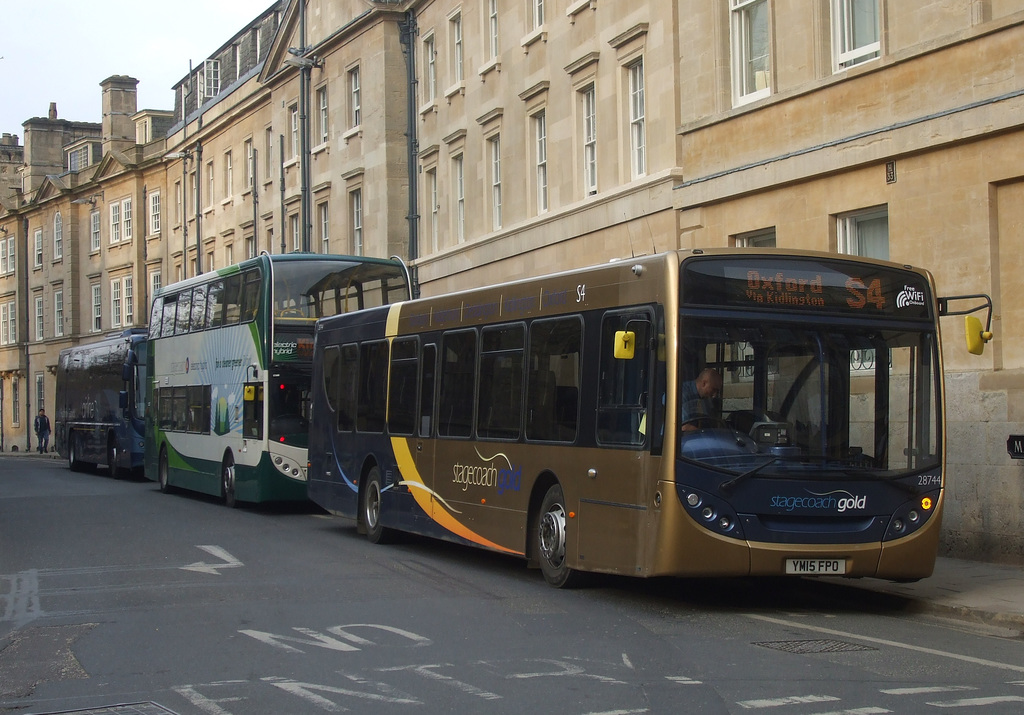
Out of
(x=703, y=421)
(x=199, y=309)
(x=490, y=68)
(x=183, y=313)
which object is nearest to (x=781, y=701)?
(x=703, y=421)

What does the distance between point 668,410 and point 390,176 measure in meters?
26.3

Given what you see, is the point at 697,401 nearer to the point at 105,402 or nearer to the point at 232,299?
the point at 232,299

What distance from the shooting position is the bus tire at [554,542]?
1249 centimetres

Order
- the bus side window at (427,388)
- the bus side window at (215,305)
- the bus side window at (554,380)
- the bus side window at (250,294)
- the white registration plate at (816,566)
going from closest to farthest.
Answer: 1. the white registration plate at (816,566)
2. the bus side window at (554,380)
3. the bus side window at (427,388)
4. the bus side window at (250,294)
5. the bus side window at (215,305)

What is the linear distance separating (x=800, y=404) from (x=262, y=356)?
43.7ft

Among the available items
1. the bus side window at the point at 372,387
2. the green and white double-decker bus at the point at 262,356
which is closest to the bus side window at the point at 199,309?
the green and white double-decker bus at the point at 262,356

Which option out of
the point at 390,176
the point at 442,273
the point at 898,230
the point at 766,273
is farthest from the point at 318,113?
the point at 766,273

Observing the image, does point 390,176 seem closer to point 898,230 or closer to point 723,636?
point 898,230

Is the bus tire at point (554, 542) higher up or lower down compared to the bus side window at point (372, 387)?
lower down

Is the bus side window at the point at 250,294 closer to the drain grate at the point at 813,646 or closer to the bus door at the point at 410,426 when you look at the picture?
the bus door at the point at 410,426

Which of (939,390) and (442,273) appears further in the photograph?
(442,273)

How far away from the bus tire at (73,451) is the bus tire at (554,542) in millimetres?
30414

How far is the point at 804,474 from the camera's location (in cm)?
1095

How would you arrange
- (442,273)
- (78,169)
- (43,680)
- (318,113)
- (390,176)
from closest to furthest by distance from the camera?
(43,680)
(442,273)
(390,176)
(318,113)
(78,169)
